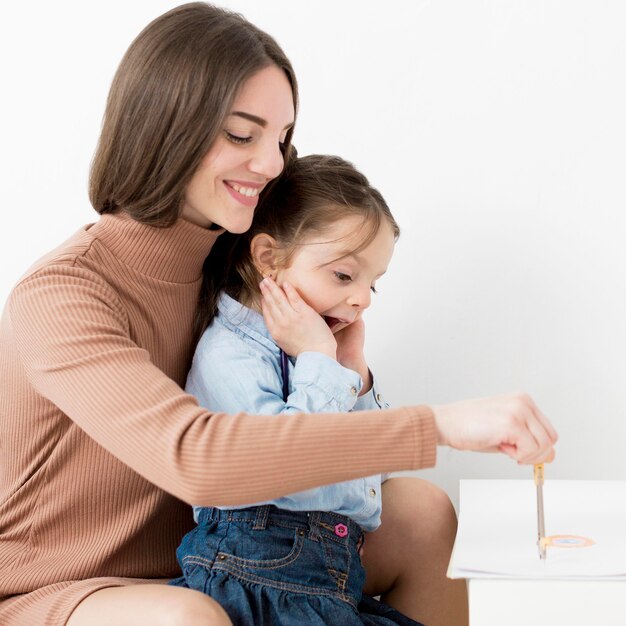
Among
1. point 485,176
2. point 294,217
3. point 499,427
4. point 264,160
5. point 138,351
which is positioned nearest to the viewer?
point 499,427

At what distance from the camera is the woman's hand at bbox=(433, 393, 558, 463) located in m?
1.15

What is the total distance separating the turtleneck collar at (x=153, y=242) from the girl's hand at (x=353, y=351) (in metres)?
0.28

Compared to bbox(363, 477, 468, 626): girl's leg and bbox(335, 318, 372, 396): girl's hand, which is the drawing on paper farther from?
bbox(335, 318, 372, 396): girl's hand

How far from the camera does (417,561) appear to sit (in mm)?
1627

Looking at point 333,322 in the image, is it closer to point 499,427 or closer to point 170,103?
point 170,103

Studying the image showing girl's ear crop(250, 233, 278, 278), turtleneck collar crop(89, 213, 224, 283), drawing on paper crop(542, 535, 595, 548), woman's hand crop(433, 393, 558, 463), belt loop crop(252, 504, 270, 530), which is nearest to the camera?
woman's hand crop(433, 393, 558, 463)

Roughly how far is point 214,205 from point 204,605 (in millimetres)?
574

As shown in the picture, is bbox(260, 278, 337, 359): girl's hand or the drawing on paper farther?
bbox(260, 278, 337, 359): girl's hand

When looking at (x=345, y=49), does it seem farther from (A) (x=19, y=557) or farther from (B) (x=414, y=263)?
(A) (x=19, y=557)

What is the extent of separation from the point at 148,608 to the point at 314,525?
0.93 ft

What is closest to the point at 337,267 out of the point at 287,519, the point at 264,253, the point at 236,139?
the point at 264,253

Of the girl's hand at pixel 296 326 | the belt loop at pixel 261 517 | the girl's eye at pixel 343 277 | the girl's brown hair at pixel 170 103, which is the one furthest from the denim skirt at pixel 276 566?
the girl's brown hair at pixel 170 103

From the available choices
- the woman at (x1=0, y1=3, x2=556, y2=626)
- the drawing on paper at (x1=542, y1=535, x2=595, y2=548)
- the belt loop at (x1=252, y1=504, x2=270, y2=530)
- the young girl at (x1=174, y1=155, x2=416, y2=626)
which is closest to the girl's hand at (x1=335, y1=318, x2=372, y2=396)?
the young girl at (x1=174, y1=155, x2=416, y2=626)

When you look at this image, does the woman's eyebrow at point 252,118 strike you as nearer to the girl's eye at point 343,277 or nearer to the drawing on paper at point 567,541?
the girl's eye at point 343,277
